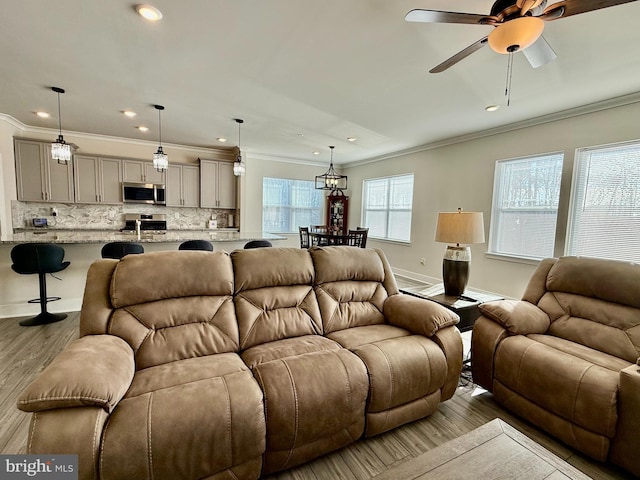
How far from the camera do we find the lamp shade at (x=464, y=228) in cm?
248

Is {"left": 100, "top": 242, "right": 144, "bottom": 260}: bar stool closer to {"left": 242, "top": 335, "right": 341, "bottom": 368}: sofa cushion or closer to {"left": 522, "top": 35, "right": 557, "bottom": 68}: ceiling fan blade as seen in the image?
{"left": 242, "top": 335, "right": 341, "bottom": 368}: sofa cushion

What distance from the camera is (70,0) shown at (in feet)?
6.35

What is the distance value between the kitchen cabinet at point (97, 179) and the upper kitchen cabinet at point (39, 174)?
151 millimetres

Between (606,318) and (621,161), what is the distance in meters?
2.39

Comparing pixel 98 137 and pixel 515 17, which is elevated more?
pixel 98 137

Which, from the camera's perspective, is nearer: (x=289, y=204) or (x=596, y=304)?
(x=596, y=304)

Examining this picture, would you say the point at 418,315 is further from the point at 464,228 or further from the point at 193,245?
the point at 193,245

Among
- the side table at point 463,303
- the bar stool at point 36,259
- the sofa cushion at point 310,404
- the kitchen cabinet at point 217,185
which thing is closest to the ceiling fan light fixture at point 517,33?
the side table at point 463,303

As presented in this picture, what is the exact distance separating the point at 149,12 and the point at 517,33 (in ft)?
7.78

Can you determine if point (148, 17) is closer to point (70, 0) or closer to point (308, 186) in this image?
point (70, 0)

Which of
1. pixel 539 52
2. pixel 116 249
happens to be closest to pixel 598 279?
pixel 539 52

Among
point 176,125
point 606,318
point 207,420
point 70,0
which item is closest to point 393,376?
point 207,420

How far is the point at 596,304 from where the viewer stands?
2.13m

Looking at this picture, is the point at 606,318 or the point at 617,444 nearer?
the point at 617,444
